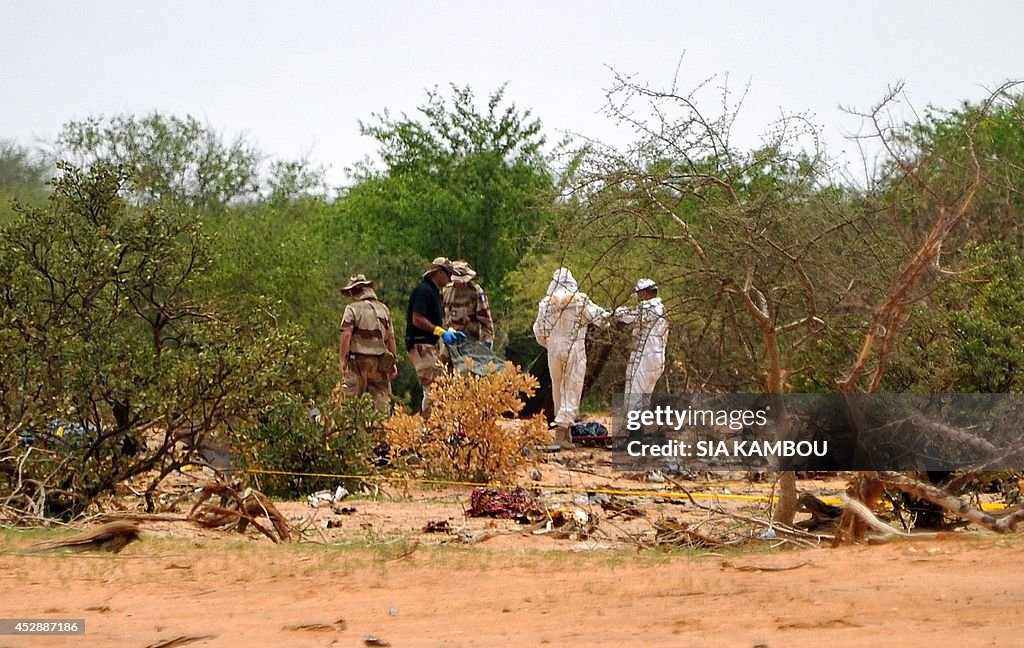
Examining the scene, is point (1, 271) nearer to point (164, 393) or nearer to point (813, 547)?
point (164, 393)

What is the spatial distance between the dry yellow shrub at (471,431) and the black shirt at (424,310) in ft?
9.81

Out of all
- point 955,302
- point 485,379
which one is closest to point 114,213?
point 485,379

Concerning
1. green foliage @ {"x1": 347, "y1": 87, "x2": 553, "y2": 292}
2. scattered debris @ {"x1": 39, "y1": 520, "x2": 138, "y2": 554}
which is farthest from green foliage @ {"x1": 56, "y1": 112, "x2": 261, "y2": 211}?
scattered debris @ {"x1": 39, "y1": 520, "x2": 138, "y2": 554}

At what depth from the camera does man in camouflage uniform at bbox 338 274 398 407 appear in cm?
1512

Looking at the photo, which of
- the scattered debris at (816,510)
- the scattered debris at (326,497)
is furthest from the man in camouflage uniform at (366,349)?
the scattered debris at (816,510)

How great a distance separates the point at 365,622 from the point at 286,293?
738 inches

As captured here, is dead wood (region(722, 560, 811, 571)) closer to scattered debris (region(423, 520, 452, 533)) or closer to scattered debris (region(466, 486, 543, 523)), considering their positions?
scattered debris (region(423, 520, 452, 533))

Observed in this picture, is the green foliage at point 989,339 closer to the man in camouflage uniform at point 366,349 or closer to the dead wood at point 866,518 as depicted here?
the dead wood at point 866,518

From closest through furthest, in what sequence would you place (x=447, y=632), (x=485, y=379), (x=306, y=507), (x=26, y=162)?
(x=447, y=632) → (x=306, y=507) → (x=485, y=379) → (x=26, y=162)

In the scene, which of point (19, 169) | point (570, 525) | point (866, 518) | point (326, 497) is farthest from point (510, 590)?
point (19, 169)

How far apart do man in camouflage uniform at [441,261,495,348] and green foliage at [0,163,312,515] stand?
498 cm

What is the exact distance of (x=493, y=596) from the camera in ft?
21.6

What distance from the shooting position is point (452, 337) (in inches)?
605

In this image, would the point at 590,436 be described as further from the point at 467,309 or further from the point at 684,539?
the point at 684,539
